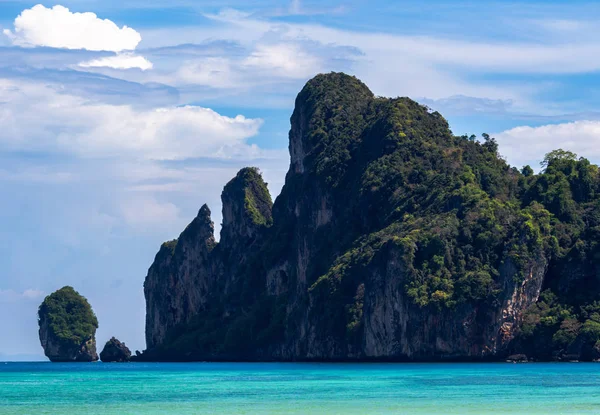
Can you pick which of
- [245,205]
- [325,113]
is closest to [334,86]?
[325,113]

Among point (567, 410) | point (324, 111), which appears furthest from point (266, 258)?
point (567, 410)

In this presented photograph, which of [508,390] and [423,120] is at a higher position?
[423,120]

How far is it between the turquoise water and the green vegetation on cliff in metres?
76.3

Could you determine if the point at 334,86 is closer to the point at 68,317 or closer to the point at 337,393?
the point at 68,317

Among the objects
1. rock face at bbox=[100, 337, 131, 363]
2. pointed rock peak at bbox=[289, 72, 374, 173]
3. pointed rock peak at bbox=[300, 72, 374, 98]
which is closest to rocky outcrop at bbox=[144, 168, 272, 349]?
→ rock face at bbox=[100, 337, 131, 363]

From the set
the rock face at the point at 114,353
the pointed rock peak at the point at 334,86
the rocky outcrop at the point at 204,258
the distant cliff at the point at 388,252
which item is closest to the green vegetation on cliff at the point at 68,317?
the rock face at the point at 114,353

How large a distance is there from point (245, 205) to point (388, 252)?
4763 centimetres

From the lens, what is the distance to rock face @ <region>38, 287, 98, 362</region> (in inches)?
5797

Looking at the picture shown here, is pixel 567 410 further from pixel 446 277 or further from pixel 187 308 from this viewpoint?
pixel 187 308

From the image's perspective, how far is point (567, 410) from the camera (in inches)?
1580

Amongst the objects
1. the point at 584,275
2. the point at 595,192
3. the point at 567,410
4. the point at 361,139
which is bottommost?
the point at 567,410

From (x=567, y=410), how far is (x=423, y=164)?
68.0 m

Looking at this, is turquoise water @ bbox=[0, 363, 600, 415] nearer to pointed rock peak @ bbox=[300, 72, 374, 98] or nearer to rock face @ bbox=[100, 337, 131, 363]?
pointed rock peak @ bbox=[300, 72, 374, 98]

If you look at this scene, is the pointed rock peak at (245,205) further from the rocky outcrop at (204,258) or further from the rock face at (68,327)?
the rock face at (68,327)
